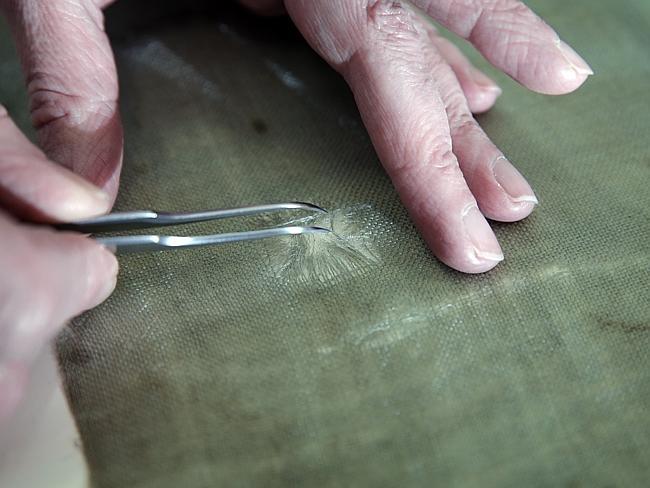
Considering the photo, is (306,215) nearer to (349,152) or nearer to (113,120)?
(349,152)

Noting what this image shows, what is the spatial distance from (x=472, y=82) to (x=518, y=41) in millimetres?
170

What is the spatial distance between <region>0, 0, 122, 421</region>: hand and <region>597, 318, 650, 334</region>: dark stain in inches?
22.1

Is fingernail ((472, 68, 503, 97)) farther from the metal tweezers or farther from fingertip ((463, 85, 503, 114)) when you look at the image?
the metal tweezers

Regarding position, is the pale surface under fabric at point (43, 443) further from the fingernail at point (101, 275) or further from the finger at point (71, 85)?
the finger at point (71, 85)

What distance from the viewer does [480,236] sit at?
0.83 metres

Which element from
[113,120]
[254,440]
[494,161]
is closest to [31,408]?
[254,440]

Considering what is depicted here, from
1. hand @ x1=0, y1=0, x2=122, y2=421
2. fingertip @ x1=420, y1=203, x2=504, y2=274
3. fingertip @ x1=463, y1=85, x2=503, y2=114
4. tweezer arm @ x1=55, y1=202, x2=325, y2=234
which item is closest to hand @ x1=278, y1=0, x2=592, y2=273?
fingertip @ x1=420, y1=203, x2=504, y2=274

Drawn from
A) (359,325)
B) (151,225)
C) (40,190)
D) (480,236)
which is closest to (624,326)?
(480,236)

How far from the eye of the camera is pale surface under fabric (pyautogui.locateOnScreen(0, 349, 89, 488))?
70 centimetres

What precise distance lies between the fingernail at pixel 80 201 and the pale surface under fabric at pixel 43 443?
0.21 metres

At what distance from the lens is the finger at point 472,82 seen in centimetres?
105

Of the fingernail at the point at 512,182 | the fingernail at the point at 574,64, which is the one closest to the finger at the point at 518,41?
the fingernail at the point at 574,64

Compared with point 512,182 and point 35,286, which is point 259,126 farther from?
point 35,286

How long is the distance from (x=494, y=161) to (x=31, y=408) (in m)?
0.65
